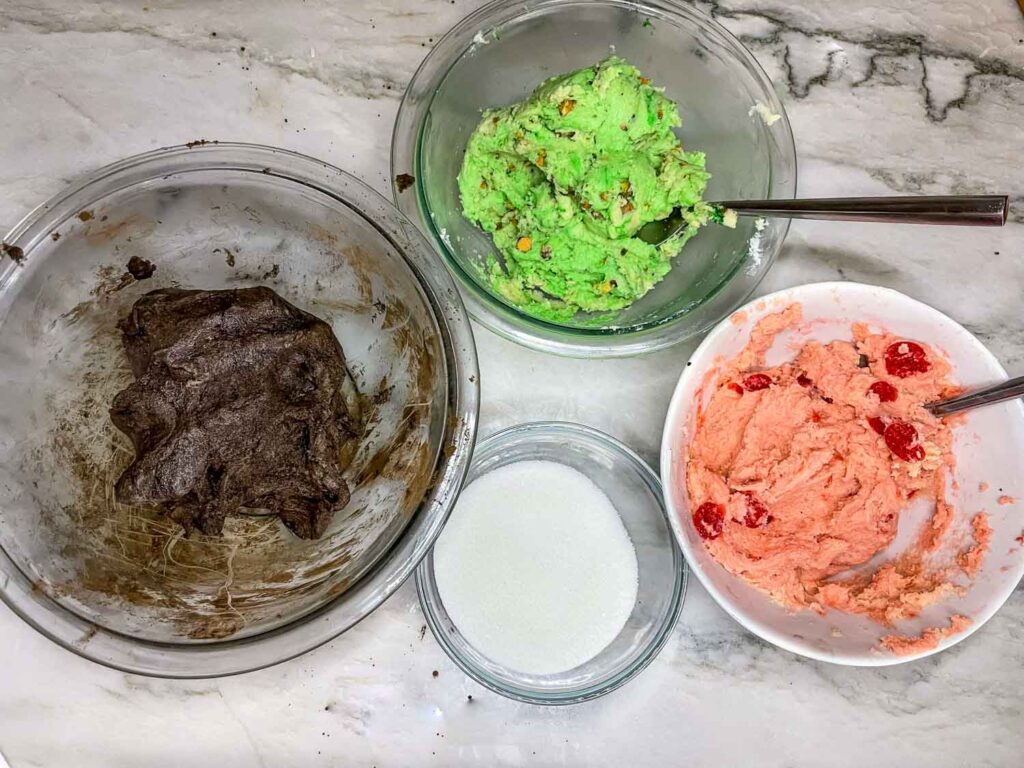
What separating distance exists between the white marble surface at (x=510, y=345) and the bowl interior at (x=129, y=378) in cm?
27

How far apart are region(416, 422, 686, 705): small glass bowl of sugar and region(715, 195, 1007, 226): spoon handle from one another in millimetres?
581

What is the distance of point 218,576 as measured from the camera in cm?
161

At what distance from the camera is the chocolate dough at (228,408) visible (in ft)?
4.78

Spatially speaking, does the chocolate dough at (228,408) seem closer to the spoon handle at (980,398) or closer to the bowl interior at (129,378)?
the bowl interior at (129,378)

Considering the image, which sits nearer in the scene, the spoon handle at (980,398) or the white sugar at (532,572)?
the spoon handle at (980,398)

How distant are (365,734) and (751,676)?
851 millimetres

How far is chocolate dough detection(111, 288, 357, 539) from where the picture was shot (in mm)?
1456

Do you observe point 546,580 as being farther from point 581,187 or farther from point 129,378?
point 129,378

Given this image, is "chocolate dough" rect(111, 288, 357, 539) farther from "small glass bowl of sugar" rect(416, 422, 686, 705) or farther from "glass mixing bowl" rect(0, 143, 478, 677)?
"small glass bowl of sugar" rect(416, 422, 686, 705)

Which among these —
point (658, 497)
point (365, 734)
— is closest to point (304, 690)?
point (365, 734)

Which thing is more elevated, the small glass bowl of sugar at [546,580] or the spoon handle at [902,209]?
Result: the spoon handle at [902,209]

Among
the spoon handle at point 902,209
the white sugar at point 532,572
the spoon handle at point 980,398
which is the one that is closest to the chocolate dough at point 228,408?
the white sugar at point 532,572

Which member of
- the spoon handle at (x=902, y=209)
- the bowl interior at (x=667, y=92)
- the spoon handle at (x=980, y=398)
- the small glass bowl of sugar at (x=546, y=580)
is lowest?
the small glass bowl of sugar at (x=546, y=580)

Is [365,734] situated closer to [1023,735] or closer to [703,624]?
[703,624]
